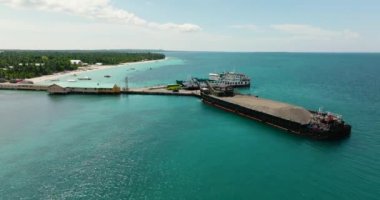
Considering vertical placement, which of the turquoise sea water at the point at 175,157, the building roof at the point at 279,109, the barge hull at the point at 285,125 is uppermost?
the building roof at the point at 279,109

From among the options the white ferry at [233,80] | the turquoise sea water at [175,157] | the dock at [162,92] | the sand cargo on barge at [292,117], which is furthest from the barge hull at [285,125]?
the white ferry at [233,80]

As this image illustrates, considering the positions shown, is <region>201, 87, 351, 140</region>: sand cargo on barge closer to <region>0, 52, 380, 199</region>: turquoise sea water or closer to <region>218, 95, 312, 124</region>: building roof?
<region>218, 95, 312, 124</region>: building roof

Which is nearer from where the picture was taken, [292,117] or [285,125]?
[292,117]

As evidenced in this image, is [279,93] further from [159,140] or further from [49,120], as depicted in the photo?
[49,120]

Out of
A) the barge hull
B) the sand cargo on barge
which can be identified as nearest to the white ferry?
the sand cargo on barge

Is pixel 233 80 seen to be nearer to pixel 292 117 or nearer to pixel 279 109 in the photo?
pixel 279 109

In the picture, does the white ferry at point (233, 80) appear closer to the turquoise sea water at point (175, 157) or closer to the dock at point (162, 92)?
the dock at point (162, 92)

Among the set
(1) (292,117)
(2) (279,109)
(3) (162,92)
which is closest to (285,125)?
(1) (292,117)
